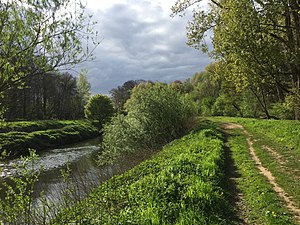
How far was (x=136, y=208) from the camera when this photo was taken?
8.07m

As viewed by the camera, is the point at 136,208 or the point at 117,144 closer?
the point at 136,208

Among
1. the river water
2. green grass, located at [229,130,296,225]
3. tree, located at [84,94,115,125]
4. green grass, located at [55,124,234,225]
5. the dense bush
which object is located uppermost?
tree, located at [84,94,115,125]

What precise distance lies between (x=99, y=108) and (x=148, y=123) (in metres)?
53.6

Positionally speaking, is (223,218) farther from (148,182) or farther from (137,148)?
(137,148)

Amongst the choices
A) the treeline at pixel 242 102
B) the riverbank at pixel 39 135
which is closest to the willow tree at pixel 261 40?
the treeline at pixel 242 102

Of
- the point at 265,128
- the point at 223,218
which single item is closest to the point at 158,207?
the point at 223,218

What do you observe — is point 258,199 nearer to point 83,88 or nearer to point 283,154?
point 283,154

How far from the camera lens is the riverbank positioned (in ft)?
120

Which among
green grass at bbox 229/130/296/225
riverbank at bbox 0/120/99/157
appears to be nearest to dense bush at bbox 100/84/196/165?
green grass at bbox 229/130/296/225

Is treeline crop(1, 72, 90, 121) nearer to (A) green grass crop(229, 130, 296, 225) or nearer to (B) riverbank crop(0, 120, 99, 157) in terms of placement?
(B) riverbank crop(0, 120, 99, 157)

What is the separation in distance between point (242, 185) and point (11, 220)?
22.2 ft

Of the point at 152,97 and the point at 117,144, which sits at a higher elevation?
the point at 152,97

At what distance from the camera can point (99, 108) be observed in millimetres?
76250

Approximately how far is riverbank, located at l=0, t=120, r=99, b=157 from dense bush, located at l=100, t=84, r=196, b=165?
42.6 feet
